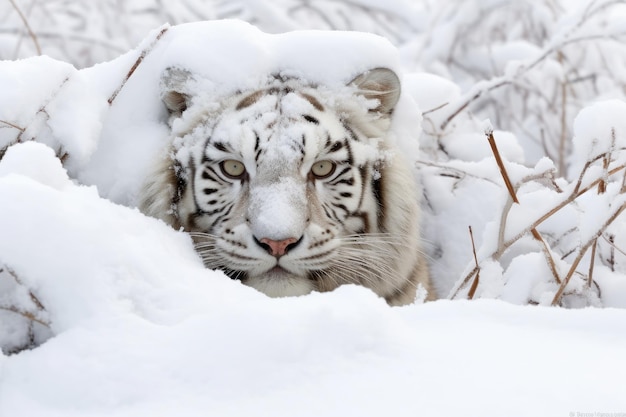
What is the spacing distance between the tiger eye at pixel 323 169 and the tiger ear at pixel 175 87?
1.48 ft

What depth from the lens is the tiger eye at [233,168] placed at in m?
2.12

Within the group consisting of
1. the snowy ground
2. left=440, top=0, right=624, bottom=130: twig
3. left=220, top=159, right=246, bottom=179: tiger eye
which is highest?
left=440, top=0, right=624, bottom=130: twig

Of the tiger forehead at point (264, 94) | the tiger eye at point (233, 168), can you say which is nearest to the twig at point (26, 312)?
the tiger eye at point (233, 168)

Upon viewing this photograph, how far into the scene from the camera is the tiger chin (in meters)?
2.01

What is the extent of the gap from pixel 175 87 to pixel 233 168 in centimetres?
32

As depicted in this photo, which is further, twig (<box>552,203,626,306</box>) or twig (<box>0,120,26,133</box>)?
twig (<box>0,120,26,133</box>)

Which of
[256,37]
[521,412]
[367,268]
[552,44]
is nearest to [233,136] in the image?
[256,37]

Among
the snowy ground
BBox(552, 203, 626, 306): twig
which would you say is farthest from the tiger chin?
BBox(552, 203, 626, 306): twig

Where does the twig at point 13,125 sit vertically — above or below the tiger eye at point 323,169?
below

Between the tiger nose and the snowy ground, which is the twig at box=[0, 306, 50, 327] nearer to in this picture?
the snowy ground

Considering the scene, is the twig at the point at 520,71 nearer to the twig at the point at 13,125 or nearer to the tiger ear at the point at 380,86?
the tiger ear at the point at 380,86

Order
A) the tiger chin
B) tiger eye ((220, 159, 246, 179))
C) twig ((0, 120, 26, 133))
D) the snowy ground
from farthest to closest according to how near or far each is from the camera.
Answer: tiger eye ((220, 159, 246, 179)) < the tiger chin < twig ((0, 120, 26, 133)) < the snowy ground

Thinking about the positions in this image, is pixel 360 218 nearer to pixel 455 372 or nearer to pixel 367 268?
pixel 367 268

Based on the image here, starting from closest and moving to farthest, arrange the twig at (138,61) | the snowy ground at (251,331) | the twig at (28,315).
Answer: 1. the snowy ground at (251,331)
2. the twig at (28,315)
3. the twig at (138,61)
